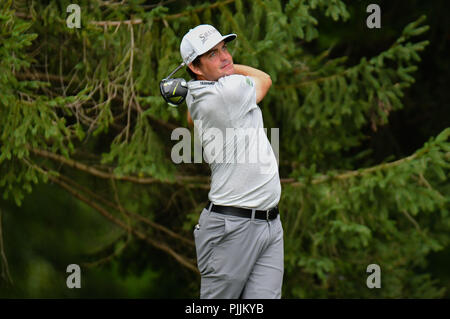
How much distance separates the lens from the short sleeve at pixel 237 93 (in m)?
4.07

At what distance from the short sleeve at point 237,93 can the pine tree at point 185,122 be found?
67.6 inches

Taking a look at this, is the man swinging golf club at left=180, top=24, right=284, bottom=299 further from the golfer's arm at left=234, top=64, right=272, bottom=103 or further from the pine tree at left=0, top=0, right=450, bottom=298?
the pine tree at left=0, top=0, right=450, bottom=298

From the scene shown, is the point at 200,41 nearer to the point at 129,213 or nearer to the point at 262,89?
the point at 262,89

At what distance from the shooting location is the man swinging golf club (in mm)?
4129

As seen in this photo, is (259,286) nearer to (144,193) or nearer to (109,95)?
(109,95)

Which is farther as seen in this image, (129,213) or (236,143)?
(129,213)

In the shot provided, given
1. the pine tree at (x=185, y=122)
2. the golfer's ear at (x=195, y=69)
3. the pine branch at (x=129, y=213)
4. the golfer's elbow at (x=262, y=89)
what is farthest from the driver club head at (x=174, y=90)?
the pine branch at (x=129, y=213)

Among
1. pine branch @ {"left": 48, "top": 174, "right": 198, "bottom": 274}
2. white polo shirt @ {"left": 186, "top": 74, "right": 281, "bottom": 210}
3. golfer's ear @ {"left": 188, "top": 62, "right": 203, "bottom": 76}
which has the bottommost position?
pine branch @ {"left": 48, "top": 174, "right": 198, "bottom": 274}

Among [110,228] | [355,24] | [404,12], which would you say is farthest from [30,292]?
[404,12]

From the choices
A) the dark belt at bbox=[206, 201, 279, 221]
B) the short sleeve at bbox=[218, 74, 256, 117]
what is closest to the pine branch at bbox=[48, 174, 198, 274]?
the dark belt at bbox=[206, 201, 279, 221]

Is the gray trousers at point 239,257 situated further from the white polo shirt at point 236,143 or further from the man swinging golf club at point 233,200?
the white polo shirt at point 236,143

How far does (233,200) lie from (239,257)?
331 millimetres

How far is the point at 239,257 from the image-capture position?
13.6 ft

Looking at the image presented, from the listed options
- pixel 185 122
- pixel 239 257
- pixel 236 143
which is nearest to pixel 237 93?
pixel 236 143
